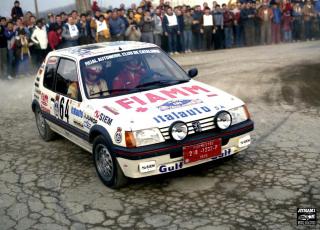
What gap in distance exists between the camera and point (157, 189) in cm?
523

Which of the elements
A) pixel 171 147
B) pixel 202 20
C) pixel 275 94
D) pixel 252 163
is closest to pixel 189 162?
pixel 171 147

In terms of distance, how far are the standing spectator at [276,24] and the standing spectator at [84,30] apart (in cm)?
780

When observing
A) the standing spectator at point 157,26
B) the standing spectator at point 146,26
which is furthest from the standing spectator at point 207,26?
the standing spectator at point 146,26

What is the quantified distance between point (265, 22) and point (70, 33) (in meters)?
8.21

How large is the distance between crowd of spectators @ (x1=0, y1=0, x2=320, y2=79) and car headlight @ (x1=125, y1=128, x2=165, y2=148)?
10.4m

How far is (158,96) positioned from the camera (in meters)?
5.60

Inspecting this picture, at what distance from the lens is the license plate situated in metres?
5.03

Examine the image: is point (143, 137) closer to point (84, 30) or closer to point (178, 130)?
point (178, 130)

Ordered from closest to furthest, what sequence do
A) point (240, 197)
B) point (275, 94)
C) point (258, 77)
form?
point (240, 197)
point (275, 94)
point (258, 77)

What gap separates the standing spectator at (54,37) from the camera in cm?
1466

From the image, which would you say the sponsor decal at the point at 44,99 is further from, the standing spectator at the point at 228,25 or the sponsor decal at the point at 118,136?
the standing spectator at the point at 228,25

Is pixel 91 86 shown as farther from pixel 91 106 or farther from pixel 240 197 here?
pixel 240 197

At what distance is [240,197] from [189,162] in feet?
2.22

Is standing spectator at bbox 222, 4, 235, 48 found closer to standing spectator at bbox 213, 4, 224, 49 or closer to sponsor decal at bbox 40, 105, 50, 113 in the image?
standing spectator at bbox 213, 4, 224, 49
